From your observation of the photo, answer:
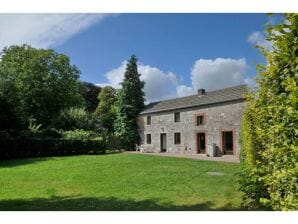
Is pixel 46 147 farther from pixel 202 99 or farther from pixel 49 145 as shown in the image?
pixel 202 99

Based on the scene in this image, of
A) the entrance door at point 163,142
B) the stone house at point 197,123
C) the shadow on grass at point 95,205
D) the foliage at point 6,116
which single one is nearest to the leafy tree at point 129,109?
the stone house at point 197,123

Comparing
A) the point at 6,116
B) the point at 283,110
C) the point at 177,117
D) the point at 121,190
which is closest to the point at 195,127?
the point at 177,117

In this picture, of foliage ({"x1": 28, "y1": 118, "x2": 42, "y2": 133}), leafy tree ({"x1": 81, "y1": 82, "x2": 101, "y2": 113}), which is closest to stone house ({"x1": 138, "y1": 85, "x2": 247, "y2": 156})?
leafy tree ({"x1": 81, "y1": 82, "x2": 101, "y2": 113})

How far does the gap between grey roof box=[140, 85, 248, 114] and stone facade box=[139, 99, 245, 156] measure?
0.87 ft

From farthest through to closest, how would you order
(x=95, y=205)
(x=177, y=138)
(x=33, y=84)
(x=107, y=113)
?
1. (x=107, y=113)
2. (x=177, y=138)
3. (x=33, y=84)
4. (x=95, y=205)

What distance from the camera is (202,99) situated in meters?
20.8

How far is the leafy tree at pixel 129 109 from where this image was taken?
82.6ft

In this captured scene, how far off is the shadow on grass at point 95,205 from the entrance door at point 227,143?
41.1ft

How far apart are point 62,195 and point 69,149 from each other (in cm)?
1290

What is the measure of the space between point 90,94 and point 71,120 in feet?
8.19

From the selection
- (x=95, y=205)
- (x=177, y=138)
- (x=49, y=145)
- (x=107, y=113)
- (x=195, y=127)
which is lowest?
(x=95, y=205)

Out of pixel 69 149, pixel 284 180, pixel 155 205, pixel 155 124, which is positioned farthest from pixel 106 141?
pixel 284 180

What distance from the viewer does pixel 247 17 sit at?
6758 millimetres
